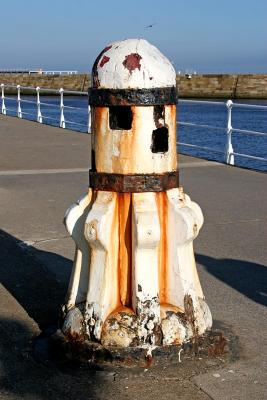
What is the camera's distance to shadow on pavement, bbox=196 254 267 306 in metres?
5.25

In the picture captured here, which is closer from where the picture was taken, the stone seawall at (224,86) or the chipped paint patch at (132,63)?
the chipped paint patch at (132,63)

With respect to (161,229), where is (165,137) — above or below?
above

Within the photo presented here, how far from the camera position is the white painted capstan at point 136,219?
3881 mm

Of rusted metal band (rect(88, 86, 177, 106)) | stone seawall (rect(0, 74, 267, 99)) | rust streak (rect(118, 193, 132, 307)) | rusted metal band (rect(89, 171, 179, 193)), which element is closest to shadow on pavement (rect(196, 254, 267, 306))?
rust streak (rect(118, 193, 132, 307))

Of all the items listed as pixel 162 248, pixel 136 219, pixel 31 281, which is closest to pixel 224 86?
pixel 31 281

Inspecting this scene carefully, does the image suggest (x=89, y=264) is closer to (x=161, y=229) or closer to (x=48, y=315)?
(x=161, y=229)

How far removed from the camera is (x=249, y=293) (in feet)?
17.1

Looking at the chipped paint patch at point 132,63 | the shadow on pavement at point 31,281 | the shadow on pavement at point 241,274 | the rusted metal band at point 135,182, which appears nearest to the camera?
the chipped paint patch at point 132,63

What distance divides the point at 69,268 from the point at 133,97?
7.28 ft

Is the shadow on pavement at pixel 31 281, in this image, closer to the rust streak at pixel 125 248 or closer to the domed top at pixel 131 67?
the rust streak at pixel 125 248

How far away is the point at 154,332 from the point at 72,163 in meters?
8.95

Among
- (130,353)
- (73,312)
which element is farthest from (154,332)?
(73,312)

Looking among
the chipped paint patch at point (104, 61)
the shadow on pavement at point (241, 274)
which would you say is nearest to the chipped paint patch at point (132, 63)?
the chipped paint patch at point (104, 61)

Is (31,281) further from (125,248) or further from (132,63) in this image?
(132,63)
